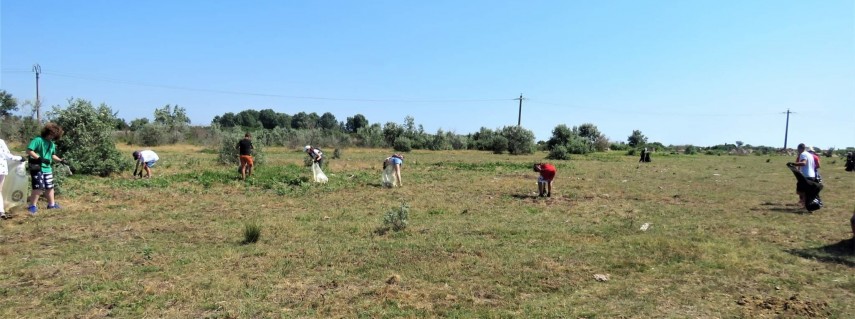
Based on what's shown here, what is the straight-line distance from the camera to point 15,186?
30.7 ft

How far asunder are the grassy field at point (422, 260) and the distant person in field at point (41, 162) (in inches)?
17.7

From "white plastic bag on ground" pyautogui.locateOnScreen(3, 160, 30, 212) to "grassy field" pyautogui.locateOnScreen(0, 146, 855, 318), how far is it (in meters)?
0.55

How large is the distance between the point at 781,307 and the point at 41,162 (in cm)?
1187

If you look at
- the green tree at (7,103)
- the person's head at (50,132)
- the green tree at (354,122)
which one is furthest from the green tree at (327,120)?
the person's head at (50,132)

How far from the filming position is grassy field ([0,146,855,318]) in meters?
4.78

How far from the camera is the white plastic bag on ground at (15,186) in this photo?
9219 mm

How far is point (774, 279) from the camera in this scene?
576 centimetres

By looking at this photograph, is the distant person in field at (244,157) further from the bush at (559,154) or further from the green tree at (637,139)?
the green tree at (637,139)

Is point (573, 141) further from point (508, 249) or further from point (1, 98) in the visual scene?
point (1, 98)

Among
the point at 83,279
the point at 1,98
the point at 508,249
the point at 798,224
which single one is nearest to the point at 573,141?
the point at 798,224

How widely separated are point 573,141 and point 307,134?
31465 mm

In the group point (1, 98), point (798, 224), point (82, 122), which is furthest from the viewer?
point (1, 98)

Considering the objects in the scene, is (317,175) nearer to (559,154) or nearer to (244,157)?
(244,157)

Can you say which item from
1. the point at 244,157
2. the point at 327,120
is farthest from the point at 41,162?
the point at 327,120
